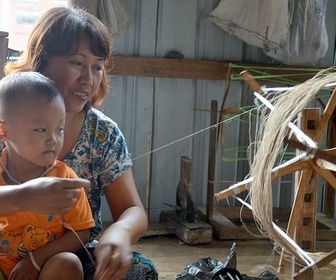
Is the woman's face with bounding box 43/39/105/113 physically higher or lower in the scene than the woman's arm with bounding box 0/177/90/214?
higher

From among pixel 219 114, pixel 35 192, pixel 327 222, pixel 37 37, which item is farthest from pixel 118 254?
pixel 327 222

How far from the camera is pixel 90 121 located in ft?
5.54

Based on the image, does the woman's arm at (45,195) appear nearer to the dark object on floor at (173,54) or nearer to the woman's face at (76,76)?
the woman's face at (76,76)

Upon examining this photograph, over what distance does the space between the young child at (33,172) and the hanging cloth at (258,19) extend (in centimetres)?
199

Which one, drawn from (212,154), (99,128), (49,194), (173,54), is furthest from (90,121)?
(173,54)

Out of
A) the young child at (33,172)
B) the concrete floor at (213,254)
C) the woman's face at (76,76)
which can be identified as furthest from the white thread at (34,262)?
the concrete floor at (213,254)

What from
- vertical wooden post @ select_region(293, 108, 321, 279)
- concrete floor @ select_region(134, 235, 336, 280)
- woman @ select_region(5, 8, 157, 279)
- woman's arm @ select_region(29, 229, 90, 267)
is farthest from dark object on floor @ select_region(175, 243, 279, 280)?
woman's arm @ select_region(29, 229, 90, 267)

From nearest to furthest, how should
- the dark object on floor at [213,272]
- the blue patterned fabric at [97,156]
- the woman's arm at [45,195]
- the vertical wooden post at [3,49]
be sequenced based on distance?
the woman's arm at [45,195], the blue patterned fabric at [97,156], the vertical wooden post at [3,49], the dark object on floor at [213,272]

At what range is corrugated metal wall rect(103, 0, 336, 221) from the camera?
3398 millimetres

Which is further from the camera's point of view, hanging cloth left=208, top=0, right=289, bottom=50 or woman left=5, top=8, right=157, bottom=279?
hanging cloth left=208, top=0, right=289, bottom=50

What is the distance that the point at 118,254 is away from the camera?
1355 millimetres

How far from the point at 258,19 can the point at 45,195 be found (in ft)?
7.44

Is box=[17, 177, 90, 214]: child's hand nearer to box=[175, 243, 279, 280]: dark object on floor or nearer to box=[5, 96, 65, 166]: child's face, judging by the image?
box=[5, 96, 65, 166]: child's face

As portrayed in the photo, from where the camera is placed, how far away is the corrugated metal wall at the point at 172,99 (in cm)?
340
